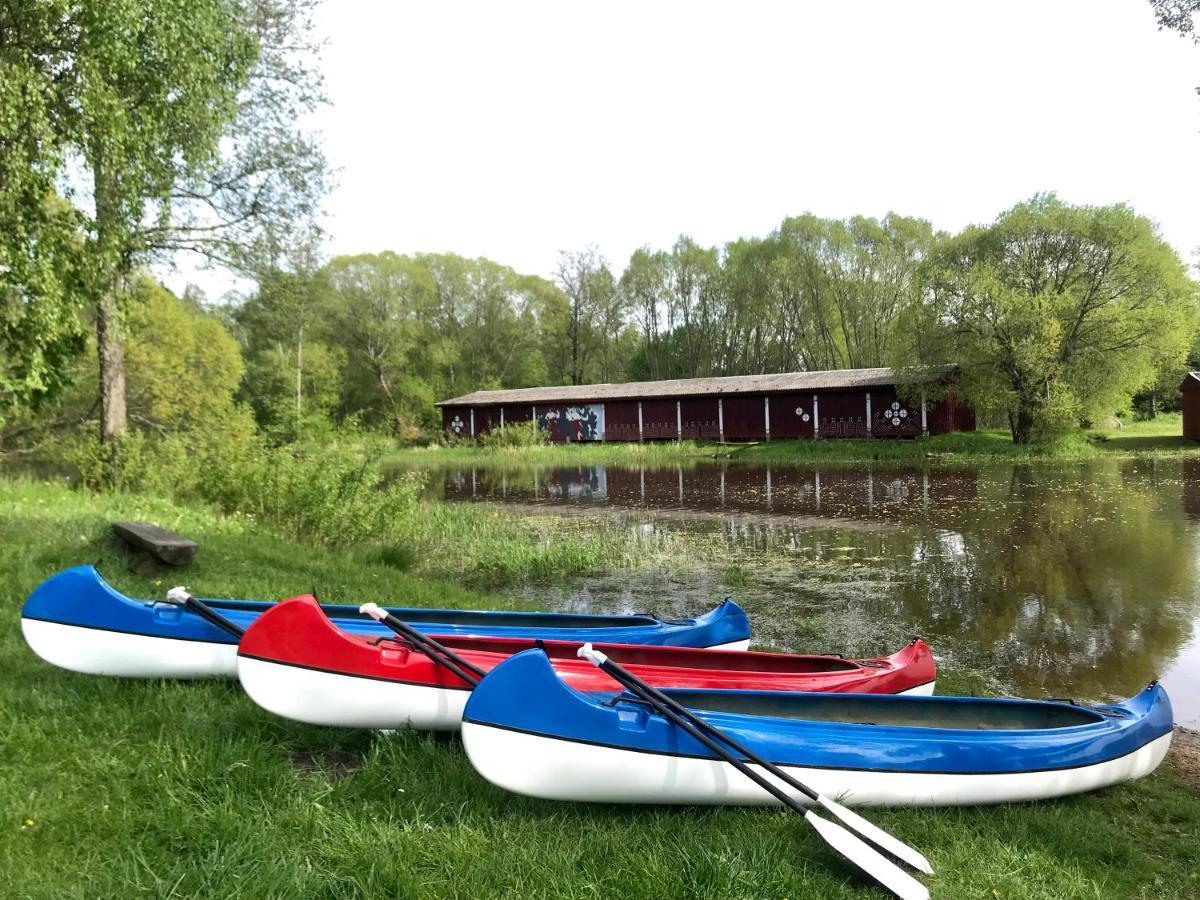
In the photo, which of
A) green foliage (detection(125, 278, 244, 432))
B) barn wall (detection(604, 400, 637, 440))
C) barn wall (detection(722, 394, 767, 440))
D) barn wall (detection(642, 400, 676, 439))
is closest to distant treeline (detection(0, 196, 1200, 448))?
green foliage (detection(125, 278, 244, 432))

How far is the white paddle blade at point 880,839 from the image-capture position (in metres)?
2.96

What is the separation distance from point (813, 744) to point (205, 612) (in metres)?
2.98

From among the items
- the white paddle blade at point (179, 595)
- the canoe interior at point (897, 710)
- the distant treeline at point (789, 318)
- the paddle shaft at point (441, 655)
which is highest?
the distant treeline at point (789, 318)

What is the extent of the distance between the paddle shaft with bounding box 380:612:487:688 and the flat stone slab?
388 cm

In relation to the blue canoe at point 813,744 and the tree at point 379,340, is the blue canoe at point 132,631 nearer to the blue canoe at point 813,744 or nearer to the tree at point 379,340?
the blue canoe at point 813,744

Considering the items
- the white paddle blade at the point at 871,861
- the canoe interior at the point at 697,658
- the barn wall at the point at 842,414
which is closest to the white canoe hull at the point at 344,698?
the canoe interior at the point at 697,658

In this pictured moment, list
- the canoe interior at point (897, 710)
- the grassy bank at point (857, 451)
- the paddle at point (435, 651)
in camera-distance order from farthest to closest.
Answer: the grassy bank at point (857, 451), the canoe interior at point (897, 710), the paddle at point (435, 651)

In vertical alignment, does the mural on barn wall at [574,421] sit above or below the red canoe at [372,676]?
above

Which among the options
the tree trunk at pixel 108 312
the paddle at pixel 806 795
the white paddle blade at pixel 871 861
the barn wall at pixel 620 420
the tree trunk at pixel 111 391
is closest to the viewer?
the white paddle blade at pixel 871 861

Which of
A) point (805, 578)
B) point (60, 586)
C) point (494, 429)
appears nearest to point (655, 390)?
point (494, 429)

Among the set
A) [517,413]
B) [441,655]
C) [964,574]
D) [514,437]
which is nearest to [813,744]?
[441,655]

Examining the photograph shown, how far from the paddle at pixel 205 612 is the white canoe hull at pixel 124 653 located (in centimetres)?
18

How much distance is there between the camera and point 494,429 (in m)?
41.1

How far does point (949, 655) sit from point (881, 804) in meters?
3.58
